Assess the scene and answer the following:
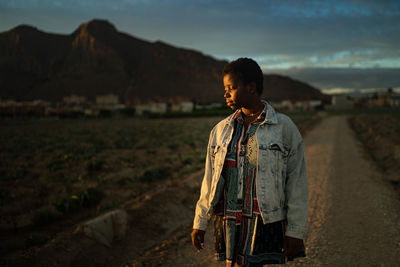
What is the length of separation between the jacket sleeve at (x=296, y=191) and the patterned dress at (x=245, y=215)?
0.12 meters

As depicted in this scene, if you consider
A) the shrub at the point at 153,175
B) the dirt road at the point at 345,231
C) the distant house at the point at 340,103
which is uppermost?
the distant house at the point at 340,103

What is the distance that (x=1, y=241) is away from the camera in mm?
5004

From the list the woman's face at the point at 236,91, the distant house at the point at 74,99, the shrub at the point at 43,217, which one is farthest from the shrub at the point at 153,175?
the distant house at the point at 74,99

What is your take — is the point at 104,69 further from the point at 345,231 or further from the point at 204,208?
the point at 204,208

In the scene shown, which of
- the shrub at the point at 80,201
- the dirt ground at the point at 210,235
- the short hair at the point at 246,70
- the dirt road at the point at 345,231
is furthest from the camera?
the shrub at the point at 80,201

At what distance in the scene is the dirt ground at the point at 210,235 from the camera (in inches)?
154

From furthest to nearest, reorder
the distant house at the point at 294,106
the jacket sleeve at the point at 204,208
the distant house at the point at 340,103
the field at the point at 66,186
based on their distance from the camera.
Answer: the distant house at the point at 340,103, the distant house at the point at 294,106, the field at the point at 66,186, the jacket sleeve at the point at 204,208

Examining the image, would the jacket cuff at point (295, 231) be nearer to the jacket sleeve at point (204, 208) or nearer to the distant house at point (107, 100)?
the jacket sleeve at point (204, 208)

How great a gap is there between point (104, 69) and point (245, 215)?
445 feet

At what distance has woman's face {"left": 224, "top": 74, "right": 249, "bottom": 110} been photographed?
1991mm

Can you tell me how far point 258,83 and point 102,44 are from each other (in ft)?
508

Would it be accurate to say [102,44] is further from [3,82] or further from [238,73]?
[238,73]

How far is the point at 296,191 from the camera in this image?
192 centimetres

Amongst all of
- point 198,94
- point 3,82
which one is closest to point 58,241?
point 198,94
